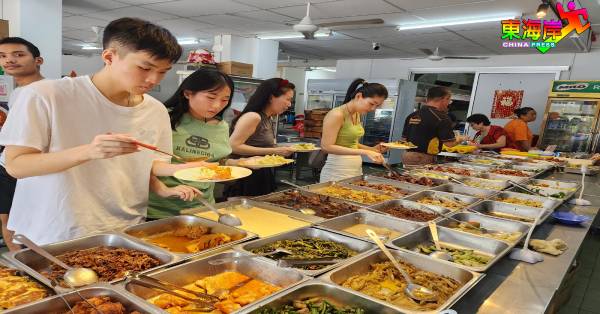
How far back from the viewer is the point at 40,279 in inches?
46.9

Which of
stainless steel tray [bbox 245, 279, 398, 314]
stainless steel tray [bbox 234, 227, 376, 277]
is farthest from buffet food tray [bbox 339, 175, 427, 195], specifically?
stainless steel tray [bbox 245, 279, 398, 314]

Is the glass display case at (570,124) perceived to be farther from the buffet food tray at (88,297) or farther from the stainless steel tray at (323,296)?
the buffet food tray at (88,297)

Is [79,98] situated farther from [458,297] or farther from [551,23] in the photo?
[551,23]

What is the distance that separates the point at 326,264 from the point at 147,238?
82cm

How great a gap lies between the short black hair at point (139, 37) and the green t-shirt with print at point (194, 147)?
0.79 m

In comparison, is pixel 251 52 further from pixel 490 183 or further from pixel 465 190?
pixel 465 190

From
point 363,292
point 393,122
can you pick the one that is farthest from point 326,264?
point 393,122

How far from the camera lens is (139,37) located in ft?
4.77

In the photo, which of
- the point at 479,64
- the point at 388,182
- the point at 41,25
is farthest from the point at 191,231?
the point at 479,64

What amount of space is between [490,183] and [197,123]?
2.69 meters

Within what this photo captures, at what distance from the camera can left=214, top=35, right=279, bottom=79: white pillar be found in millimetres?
8953

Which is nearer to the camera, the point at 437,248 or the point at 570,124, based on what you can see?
the point at 437,248

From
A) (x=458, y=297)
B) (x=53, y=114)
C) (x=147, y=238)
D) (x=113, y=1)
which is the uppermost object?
(x=113, y=1)

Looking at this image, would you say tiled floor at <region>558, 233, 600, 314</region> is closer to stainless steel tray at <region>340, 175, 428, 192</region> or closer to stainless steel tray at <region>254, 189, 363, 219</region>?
stainless steel tray at <region>340, 175, 428, 192</region>
